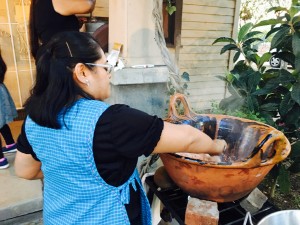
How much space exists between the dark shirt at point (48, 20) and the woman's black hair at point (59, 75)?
3.76 ft

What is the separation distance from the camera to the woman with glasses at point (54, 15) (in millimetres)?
1967

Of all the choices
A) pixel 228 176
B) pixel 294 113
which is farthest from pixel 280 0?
pixel 228 176

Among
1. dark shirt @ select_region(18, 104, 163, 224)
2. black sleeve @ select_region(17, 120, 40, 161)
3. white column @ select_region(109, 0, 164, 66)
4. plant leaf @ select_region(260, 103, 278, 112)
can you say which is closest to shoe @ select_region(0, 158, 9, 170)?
white column @ select_region(109, 0, 164, 66)

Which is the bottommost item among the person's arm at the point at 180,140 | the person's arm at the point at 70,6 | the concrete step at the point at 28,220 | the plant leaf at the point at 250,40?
the concrete step at the point at 28,220

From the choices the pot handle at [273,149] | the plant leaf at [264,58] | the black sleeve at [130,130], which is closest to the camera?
the black sleeve at [130,130]

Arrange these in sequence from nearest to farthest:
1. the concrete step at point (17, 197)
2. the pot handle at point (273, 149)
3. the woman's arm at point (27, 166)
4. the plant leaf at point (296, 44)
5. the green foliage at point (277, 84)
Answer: the pot handle at point (273, 149)
the woman's arm at point (27, 166)
the plant leaf at point (296, 44)
the green foliage at point (277, 84)
the concrete step at point (17, 197)

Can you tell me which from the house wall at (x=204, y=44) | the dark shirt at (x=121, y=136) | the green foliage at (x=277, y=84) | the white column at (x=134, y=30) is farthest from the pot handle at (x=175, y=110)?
the house wall at (x=204, y=44)

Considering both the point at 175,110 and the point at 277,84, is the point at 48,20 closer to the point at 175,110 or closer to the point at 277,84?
the point at 175,110

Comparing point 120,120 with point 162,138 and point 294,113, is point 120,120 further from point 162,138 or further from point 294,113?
point 294,113

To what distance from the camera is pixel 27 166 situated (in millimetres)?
1275

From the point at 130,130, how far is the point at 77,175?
0.29 meters

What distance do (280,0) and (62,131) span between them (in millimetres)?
2113

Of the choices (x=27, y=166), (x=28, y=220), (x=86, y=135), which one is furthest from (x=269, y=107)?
(x=28, y=220)

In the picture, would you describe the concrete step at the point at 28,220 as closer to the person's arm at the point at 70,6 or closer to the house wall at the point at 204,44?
the person's arm at the point at 70,6
